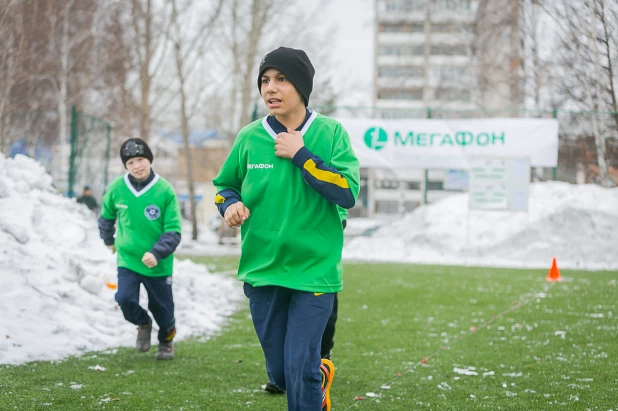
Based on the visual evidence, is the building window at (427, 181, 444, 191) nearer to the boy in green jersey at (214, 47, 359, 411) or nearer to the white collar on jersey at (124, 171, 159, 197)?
the white collar on jersey at (124, 171, 159, 197)

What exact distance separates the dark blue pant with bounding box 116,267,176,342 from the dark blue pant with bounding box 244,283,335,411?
264 centimetres

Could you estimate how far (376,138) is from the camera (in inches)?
746

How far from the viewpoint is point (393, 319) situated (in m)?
9.53

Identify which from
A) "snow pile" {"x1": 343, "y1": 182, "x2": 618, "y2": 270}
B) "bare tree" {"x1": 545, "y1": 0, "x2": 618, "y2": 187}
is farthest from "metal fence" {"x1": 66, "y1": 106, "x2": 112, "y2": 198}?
"bare tree" {"x1": 545, "y1": 0, "x2": 618, "y2": 187}

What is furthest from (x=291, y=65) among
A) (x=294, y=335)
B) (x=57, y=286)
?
(x=57, y=286)

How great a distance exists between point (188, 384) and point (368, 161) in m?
13.5

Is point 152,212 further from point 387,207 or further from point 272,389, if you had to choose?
point 387,207

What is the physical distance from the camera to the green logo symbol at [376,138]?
18.9 meters

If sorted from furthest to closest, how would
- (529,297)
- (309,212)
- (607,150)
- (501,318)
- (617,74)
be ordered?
(607,150)
(529,297)
(501,318)
(617,74)
(309,212)

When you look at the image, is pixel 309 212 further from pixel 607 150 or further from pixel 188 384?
pixel 607 150

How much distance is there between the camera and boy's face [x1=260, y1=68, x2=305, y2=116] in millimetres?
4000

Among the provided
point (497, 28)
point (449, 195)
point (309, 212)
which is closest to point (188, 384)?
point (309, 212)

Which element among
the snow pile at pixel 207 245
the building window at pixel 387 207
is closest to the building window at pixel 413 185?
the building window at pixel 387 207

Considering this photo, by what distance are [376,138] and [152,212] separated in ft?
42.2
